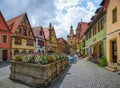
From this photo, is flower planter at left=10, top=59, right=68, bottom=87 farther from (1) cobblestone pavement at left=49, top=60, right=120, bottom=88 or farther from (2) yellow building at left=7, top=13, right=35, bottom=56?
(2) yellow building at left=7, top=13, right=35, bottom=56

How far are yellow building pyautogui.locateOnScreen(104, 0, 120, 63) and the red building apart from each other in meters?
19.5

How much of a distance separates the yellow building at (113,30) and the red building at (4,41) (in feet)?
64.0

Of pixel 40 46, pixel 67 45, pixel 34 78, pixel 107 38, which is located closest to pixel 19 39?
pixel 40 46

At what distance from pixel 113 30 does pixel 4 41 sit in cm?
2118

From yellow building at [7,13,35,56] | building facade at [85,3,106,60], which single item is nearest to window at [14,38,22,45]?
yellow building at [7,13,35,56]

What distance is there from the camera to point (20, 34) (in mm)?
34562

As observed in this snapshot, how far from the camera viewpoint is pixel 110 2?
50.5ft

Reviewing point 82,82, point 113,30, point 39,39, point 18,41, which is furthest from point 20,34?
point 82,82

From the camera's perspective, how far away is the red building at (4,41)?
94.0 feet

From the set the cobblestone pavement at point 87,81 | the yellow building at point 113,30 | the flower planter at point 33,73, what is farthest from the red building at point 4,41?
the flower planter at point 33,73

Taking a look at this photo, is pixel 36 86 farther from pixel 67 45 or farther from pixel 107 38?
pixel 67 45

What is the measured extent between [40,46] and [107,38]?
2979 centimetres

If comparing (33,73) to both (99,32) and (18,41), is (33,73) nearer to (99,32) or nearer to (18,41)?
(99,32)

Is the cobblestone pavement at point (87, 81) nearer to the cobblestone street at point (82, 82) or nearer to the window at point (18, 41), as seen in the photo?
the cobblestone street at point (82, 82)
